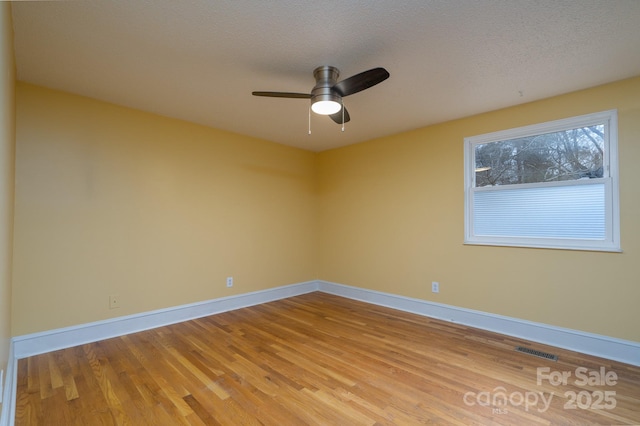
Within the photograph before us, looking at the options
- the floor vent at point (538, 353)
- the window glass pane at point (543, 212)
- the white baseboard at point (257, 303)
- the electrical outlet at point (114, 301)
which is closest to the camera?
the white baseboard at point (257, 303)

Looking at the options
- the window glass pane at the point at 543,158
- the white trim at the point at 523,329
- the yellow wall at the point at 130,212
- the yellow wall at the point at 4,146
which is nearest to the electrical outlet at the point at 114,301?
the yellow wall at the point at 130,212

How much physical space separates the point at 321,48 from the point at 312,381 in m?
2.43

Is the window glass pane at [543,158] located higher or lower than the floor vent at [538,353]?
higher

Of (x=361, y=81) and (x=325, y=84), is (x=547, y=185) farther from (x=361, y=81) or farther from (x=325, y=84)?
(x=325, y=84)

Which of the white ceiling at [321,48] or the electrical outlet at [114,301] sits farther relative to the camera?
the electrical outlet at [114,301]

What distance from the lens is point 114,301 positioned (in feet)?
9.64

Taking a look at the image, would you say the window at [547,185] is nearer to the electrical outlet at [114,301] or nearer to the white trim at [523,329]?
the white trim at [523,329]

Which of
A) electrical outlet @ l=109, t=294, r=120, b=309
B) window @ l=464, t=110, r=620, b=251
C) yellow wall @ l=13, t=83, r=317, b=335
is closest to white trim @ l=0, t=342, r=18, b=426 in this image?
yellow wall @ l=13, t=83, r=317, b=335

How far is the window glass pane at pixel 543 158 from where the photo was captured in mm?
2645

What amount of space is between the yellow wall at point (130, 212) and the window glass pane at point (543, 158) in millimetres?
2851

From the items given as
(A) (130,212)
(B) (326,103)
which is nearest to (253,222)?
(A) (130,212)

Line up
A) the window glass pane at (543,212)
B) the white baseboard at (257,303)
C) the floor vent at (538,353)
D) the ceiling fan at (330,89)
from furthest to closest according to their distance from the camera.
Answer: the window glass pane at (543,212) < the floor vent at (538,353) < the white baseboard at (257,303) < the ceiling fan at (330,89)

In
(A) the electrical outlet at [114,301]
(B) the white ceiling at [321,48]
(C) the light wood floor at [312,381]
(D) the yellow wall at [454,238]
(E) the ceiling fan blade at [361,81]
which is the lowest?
(C) the light wood floor at [312,381]

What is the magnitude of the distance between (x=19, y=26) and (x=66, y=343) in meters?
2.58
